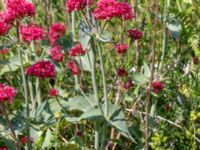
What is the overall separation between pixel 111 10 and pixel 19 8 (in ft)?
1.20

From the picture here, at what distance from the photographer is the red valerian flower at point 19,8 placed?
1.65 m

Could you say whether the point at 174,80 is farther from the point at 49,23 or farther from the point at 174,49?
the point at 49,23

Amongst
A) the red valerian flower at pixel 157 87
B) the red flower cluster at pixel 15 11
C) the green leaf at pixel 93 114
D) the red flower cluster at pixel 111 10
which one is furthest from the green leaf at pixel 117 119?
the red flower cluster at pixel 15 11

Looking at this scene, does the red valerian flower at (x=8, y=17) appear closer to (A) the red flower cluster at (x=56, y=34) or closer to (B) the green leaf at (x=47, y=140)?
(A) the red flower cluster at (x=56, y=34)

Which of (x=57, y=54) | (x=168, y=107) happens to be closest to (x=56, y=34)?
(x=57, y=54)

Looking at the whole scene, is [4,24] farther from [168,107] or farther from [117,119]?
[168,107]

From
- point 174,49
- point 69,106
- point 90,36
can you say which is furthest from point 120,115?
point 174,49

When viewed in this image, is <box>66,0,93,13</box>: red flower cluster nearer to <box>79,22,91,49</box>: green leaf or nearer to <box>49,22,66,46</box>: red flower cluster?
<box>79,22,91,49</box>: green leaf

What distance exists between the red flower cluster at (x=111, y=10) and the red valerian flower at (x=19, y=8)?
271mm

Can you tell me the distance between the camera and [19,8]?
1.66m

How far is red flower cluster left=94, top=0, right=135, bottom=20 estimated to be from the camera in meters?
1.66

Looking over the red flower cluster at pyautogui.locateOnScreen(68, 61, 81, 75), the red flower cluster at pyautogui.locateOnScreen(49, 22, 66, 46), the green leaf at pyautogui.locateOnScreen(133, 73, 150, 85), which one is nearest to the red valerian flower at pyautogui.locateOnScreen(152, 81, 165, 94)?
the green leaf at pyautogui.locateOnScreen(133, 73, 150, 85)

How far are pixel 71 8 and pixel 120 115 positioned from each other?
50cm

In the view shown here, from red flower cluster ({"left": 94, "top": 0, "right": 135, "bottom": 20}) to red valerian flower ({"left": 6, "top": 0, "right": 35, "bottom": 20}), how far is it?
0.89 feet
